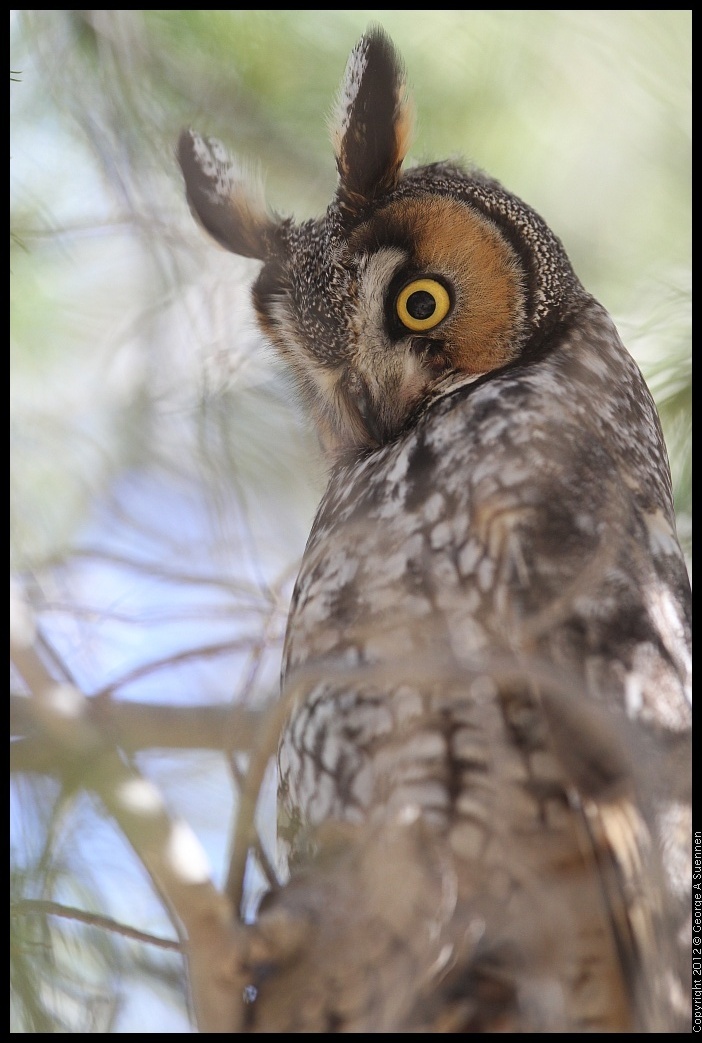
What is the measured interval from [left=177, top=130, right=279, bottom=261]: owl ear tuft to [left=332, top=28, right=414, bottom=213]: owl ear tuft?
239 mm

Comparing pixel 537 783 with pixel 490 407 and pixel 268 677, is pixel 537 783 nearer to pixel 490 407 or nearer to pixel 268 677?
pixel 268 677

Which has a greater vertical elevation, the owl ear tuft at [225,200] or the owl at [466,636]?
the owl ear tuft at [225,200]

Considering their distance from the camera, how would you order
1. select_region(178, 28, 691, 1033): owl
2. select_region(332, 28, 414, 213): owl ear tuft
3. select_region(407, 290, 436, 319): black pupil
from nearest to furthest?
select_region(178, 28, 691, 1033): owl, select_region(407, 290, 436, 319): black pupil, select_region(332, 28, 414, 213): owl ear tuft

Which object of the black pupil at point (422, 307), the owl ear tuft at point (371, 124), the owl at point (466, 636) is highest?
the owl ear tuft at point (371, 124)

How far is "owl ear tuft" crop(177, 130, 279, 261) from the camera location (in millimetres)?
2064

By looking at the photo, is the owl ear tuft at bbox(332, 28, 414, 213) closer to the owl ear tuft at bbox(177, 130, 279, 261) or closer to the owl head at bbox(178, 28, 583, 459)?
the owl head at bbox(178, 28, 583, 459)

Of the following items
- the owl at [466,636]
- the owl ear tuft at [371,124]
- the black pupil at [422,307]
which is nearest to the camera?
the owl at [466,636]

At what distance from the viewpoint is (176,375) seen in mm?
1941

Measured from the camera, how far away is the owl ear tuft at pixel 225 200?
206cm

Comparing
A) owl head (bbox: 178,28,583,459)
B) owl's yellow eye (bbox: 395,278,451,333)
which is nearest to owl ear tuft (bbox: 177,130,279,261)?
owl head (bbox: 178,28,583,459)

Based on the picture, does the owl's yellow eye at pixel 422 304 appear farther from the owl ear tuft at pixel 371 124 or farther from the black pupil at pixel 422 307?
the owl ear tuft at pixel 371 124

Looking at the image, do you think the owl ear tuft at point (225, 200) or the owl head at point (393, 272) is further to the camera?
the owl ear tuft at point (225, 200)

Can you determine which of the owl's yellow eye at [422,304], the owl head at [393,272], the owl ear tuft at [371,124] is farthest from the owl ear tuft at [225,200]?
the owl's yellow eye at [422,304]

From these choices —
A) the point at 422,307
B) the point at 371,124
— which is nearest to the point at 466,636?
the point at 422,307
